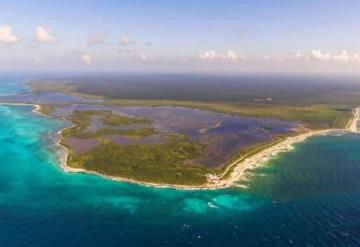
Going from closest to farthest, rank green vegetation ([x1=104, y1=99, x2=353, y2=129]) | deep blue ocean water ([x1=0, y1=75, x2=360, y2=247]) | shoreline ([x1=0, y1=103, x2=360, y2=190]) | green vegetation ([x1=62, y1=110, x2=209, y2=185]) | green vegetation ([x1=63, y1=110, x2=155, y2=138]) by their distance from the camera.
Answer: deep blue ocean water ([x1=0, y1=75, x2=360, y2=247]) → shoreline ([x1=0, y1=103, x2=360, y2=190]) → green vegetation ([x1=62, y1=110, x2=209, y2=185]) → green vegetation ([x1=63, y1=110, x2=155, y2=138]) → green vegetation ([x1=104, y1=99, x2=353, y2=129])

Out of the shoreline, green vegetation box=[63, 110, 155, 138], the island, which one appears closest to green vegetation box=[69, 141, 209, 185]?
the island

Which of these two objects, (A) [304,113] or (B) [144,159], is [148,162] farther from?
(A) [304,113]

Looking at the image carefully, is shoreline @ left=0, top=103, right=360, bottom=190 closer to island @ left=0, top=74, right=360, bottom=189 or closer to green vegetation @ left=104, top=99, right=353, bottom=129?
island @ left=0, top=74, right=360, bottom=189

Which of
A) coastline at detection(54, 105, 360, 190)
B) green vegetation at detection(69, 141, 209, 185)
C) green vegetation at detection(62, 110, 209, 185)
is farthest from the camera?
green vegetation at detection(62, 110, 209, 185)

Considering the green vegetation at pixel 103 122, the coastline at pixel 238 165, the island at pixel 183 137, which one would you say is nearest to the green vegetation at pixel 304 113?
the island at pixel 183 137

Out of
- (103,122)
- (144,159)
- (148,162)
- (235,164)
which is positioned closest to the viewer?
(148,162)

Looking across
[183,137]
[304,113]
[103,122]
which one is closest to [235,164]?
[183,137]

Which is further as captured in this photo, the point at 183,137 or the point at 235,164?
the point at 183,137

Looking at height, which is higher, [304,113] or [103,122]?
[304,113]

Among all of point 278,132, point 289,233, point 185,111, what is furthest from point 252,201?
point 185,111
